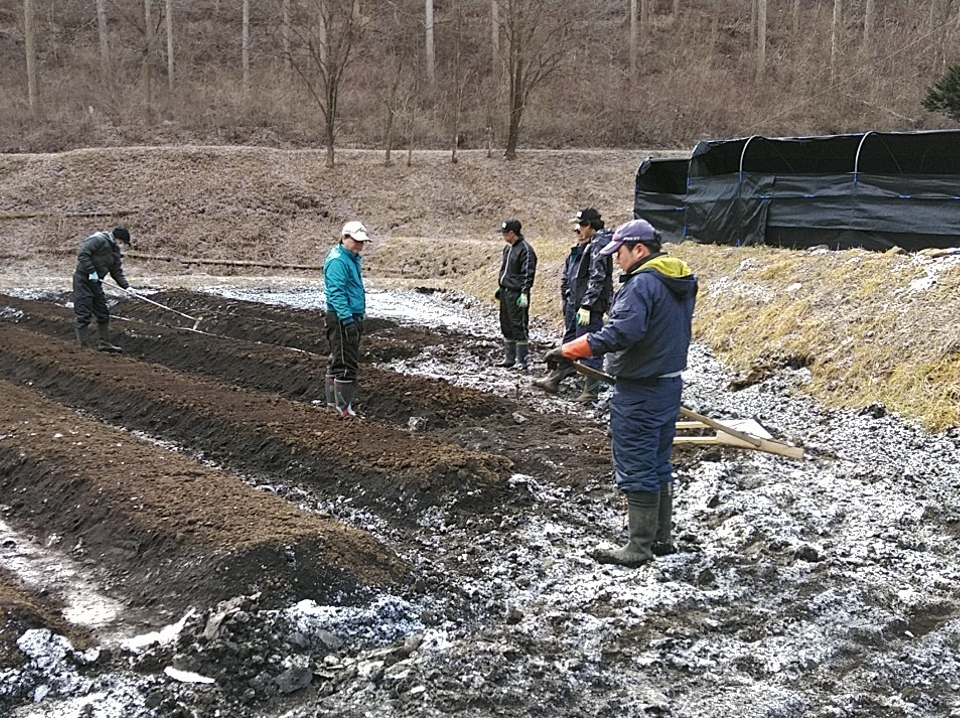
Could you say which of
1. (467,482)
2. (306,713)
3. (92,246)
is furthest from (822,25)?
(306,713)

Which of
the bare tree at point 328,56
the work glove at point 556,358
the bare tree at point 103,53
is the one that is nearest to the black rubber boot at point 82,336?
the work glove at point 556,358

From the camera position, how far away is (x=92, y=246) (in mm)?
11508

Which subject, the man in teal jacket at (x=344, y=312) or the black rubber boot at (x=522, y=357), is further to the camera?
the black rubber boot at (x=522, y=357)

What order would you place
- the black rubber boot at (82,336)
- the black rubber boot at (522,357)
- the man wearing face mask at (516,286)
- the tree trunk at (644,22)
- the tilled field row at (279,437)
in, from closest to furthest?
the tilled field row at (279,437) < the man wearing face mask at (516,286) < the black rubber boot at (522,357) < the black rubber boot at (82,336) < the tree trunk at (644,22)

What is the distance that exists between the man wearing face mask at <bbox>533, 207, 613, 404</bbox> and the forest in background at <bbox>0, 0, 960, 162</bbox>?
20498 millimetres

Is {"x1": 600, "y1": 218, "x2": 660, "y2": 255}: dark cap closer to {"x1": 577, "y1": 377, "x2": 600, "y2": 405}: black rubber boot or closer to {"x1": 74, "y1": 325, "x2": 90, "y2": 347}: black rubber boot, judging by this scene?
{"x1": 577, "y1": 377, "x2": 600, "y2": 405}: black rubber boot

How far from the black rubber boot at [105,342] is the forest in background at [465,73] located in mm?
17531

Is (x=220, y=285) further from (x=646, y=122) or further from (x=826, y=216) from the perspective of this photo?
(x=646, y=122)

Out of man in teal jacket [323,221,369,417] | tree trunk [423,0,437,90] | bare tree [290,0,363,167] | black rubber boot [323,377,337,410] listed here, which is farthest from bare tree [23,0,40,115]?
man in teal jacket [323,221,369,417]

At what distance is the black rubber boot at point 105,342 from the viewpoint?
38.2 feet

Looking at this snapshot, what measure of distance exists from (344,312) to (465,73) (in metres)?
26.0

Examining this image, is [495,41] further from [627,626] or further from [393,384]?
[627,626]

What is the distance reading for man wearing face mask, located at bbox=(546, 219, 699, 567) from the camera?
4.94 meters

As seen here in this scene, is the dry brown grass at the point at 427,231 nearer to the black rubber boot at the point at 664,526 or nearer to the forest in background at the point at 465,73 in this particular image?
the forest in background at the point at 465,73
